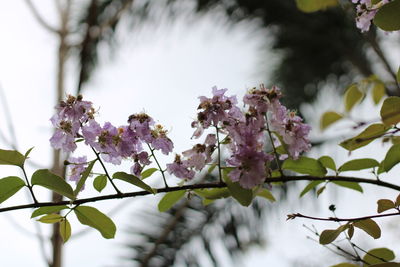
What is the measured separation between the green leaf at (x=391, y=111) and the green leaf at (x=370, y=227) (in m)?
0.08

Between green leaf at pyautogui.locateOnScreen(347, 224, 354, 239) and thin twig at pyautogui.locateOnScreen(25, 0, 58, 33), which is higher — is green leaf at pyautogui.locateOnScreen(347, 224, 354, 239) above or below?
below

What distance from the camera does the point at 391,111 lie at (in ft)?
1.24

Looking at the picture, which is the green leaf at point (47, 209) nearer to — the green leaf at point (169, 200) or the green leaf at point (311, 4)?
the green leaf at point (169, 200)

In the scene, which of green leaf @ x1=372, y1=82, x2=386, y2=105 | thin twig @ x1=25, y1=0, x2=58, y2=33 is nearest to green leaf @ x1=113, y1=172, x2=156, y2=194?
green leaf @ x1=372, y1=82, x2=386, y2=105

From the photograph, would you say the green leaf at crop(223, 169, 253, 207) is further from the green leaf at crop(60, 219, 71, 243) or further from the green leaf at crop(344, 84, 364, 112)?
the green leaf at crop(344, 84, 364, 112)

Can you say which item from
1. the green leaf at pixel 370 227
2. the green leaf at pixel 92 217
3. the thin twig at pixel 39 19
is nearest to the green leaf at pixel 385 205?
the green leaf at pixel 370 227

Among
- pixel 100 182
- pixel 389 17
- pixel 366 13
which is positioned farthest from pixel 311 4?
pixel 100 182

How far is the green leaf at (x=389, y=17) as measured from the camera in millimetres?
371

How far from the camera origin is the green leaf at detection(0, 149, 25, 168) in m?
0.39

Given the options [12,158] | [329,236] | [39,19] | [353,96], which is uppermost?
[39,19]

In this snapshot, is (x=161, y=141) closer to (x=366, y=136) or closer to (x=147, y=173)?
(x=147, y=173)

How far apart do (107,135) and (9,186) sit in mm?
84

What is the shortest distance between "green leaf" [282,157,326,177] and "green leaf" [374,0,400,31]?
12cm

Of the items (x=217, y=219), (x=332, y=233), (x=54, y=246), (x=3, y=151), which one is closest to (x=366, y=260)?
(x=332, y=233)
